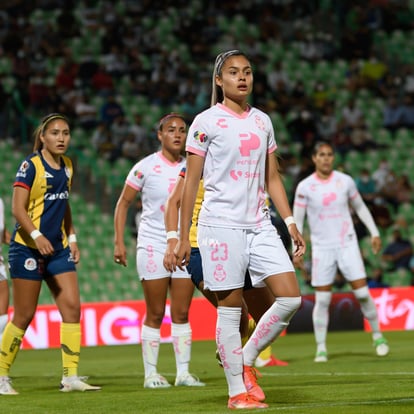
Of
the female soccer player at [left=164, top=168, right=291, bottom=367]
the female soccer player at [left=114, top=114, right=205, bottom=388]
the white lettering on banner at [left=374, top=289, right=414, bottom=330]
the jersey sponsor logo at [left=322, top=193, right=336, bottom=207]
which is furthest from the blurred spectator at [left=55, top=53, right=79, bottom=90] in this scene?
the female soccer player at [left=164, top=168, right=291, bottom=367]

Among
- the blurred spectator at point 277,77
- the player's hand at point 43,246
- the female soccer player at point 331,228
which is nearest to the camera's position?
the player's hand at point 43,246

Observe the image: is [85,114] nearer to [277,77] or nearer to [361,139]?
[277,77]

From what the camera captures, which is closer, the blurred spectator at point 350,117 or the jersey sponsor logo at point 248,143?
the jersey sponsor logo at point 248,143

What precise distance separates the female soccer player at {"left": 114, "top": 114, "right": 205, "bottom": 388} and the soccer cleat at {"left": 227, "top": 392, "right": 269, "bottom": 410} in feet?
7.74

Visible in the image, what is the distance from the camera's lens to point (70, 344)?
888 centimetres

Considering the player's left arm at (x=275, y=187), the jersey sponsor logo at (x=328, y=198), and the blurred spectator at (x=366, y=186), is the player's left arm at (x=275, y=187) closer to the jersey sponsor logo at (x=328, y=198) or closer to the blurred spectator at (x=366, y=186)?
the jersey sponsor logo at (x=328, y=198)

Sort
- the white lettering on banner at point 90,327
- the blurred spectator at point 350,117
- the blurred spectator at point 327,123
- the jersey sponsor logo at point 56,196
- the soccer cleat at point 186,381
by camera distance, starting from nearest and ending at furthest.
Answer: the jersey sponsor logo at point 56,196
the soccer cleat at point 186,381
the white lettering on banner at point 90,327
the blurred spectator at point 327,123
the blurred spectator at point 350,117

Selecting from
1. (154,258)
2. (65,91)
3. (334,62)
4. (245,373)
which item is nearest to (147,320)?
(154,258)

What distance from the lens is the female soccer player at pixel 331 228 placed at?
1235cm

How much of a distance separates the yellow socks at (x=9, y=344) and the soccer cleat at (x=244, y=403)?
2636 millimetres

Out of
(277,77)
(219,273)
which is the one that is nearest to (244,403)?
(219,273)

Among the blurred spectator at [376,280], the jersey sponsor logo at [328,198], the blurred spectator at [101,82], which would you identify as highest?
the blurred spectator at [101,82]

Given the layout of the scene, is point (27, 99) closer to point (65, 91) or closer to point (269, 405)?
point (65, 91)

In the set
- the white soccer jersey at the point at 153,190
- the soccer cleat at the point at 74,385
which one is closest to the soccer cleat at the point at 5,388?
the soccer cleat at the point at 74,385
